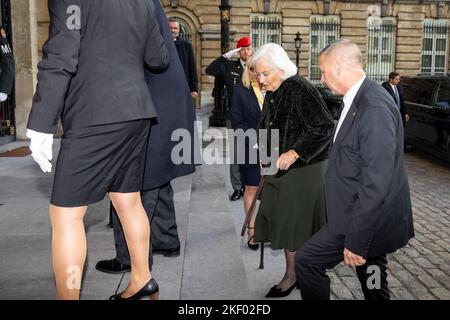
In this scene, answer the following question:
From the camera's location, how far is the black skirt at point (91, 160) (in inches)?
102

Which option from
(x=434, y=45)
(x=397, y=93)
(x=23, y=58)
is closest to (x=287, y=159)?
(x=23, y=58)

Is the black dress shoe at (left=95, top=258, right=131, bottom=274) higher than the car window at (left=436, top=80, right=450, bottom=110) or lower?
lower

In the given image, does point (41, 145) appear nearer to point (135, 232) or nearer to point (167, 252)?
point (135, 232)

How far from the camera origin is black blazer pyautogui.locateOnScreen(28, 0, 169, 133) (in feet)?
8.14

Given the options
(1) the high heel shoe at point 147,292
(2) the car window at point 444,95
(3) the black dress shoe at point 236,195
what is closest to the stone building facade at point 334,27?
(2) the car window at point 444,95

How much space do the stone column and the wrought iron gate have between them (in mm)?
78

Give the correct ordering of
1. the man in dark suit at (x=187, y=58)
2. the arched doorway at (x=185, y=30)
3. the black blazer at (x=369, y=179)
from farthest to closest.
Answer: the arched doorway at (x=185, y=30), the man in dark suit at (x=187, y=58), the black blazer at (x=369, y=179)

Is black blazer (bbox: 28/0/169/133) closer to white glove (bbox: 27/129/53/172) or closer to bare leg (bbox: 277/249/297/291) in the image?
white glove (bbox: 27/129/53/172)

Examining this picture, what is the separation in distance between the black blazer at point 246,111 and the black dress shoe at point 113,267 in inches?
62.2

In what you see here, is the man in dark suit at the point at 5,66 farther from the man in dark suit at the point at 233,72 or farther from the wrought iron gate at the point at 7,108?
the wrought iron gate at the point at 7,108

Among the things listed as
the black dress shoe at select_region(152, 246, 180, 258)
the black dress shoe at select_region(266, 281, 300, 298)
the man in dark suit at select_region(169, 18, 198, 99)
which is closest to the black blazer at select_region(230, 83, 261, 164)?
the black dress shoe at select_region(152, 246, 180, 258)

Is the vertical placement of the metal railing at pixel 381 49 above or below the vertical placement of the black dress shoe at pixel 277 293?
above


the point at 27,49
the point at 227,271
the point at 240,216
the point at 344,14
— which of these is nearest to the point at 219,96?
the point at 27,49

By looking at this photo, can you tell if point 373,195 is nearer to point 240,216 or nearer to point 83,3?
point 83,3
